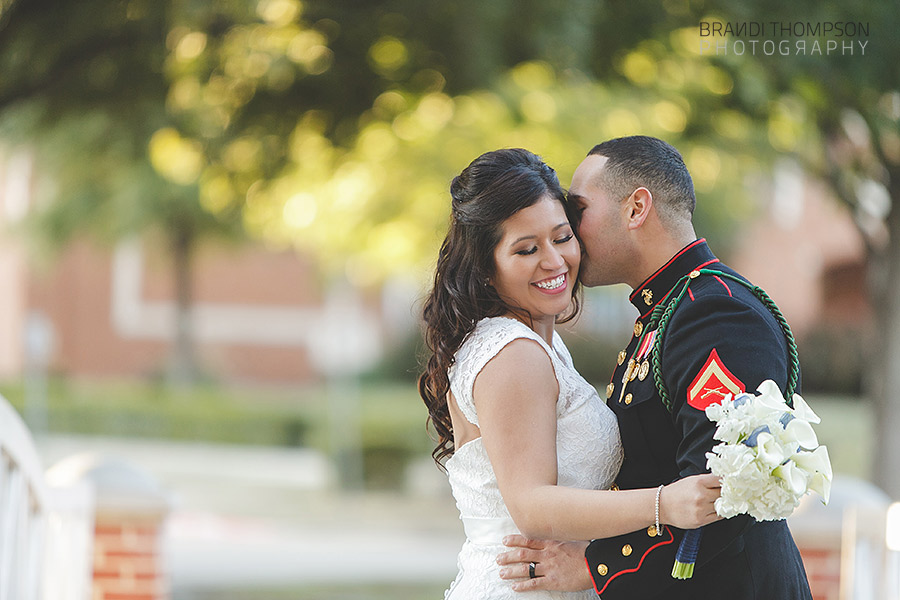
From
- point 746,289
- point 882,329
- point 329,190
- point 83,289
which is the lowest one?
point 746,289

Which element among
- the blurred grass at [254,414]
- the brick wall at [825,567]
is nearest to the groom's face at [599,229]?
the brick wall at [825,567]

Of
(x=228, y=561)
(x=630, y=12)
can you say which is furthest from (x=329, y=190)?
(x=630, y=12)

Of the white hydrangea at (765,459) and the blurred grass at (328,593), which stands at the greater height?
the blurred grass at (328,593)

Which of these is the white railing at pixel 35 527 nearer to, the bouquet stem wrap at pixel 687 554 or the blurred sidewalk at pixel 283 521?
the blurred sidewalk at pixel 283 521

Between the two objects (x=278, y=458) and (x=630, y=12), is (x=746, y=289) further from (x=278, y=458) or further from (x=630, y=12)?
(x=278, y=458)

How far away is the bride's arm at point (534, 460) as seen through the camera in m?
2.54

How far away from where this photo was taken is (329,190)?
47.4ft

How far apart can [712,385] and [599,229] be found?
24.3 inches

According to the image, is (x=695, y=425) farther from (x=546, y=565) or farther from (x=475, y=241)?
(x=475, y=241)

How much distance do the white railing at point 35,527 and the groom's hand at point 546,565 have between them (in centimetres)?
164

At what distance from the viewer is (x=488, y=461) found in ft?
9.47

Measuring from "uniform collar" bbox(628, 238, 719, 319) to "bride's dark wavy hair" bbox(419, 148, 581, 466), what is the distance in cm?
26

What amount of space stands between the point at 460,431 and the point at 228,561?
9135 mm

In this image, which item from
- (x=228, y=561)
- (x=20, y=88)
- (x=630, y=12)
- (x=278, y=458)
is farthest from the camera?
(x=278, y=458)
